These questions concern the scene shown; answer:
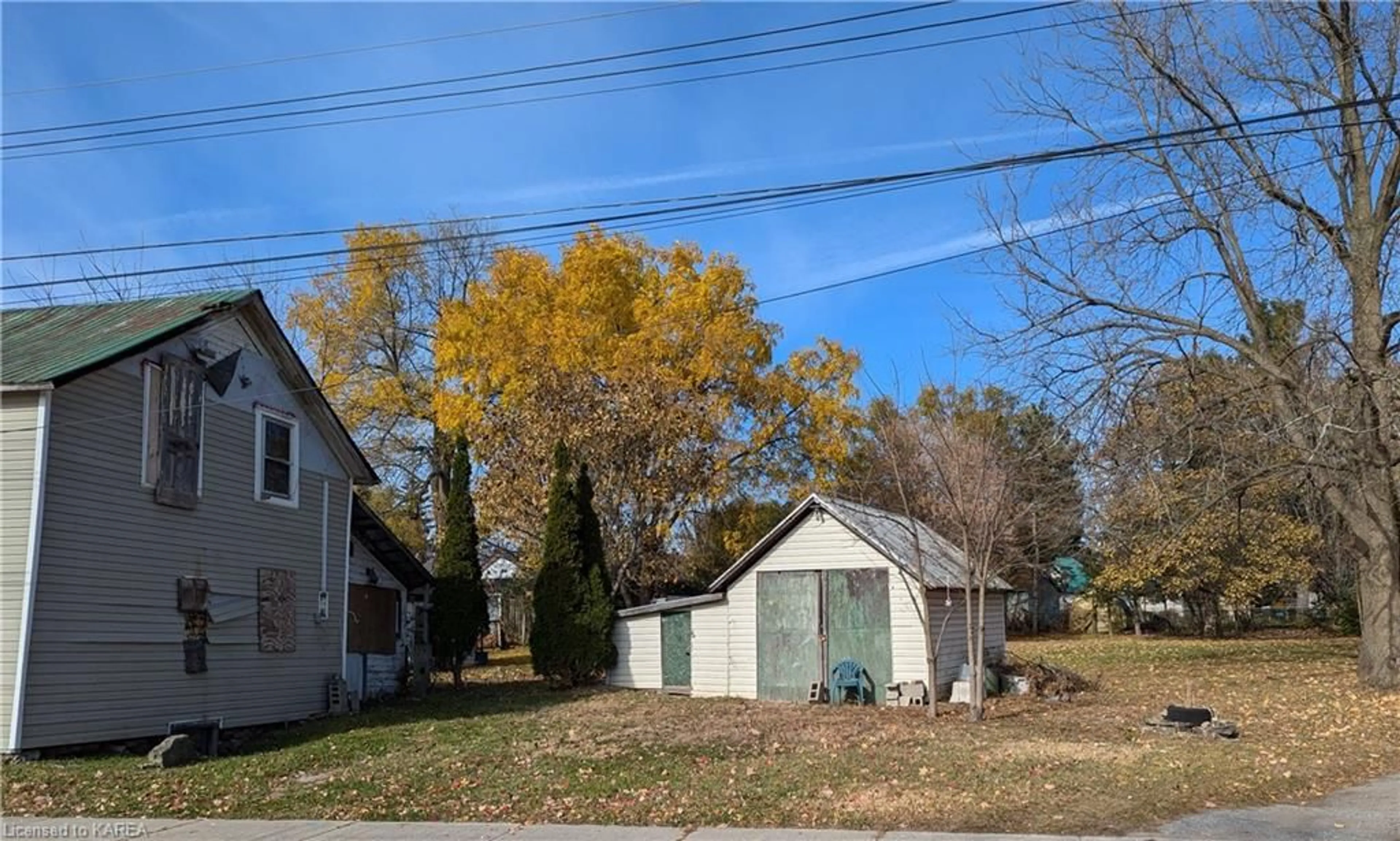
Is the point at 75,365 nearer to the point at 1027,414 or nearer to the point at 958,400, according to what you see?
the point at 1027,414

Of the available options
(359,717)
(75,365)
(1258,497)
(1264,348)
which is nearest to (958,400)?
(1258,497)

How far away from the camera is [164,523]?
49.1ft

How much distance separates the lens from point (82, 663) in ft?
44.4

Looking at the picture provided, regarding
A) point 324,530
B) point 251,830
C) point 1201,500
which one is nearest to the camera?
point 251,830

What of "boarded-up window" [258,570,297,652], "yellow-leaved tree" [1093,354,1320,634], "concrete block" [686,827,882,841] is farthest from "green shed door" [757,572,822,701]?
"concrete block" [686,827,882,841]

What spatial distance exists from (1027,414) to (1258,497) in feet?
30.0

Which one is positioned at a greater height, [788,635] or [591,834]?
[788,635]

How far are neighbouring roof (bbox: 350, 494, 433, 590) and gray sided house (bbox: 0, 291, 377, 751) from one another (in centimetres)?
143

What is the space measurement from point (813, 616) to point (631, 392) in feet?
31.8

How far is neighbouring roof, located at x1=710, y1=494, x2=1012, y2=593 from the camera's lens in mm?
19844

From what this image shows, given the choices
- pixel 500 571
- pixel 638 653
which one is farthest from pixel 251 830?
pixel 500 571

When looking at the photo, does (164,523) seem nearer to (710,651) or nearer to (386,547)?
(386,547)

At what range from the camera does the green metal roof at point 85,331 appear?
45.2ft

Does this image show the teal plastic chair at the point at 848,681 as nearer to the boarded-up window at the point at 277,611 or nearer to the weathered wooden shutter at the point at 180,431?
the boarded-up window at the point at 277,611
